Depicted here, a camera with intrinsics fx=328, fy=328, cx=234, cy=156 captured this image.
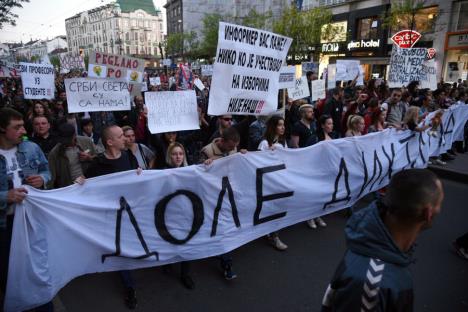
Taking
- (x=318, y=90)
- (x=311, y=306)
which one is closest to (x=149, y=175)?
(x=311, y=306)

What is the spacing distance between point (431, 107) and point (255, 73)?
6474mm

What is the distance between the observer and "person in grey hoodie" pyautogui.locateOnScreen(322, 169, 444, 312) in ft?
4.33

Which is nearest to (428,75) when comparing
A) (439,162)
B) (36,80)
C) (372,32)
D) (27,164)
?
(439,162)

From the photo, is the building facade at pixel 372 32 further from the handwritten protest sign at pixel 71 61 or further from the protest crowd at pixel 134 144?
the handwritten protest sign at pixel 71 61

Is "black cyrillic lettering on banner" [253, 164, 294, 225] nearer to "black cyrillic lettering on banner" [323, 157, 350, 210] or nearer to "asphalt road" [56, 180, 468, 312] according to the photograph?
"asphalt road" [56, 180, 468, 312]

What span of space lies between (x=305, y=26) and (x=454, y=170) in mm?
23950

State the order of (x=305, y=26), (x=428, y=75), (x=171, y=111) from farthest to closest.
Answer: (x=305, y=26) < (x=428, y=75) < (x=171, y=111)

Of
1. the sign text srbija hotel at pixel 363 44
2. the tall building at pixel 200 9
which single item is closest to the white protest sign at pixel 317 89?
the sign text srbija hotel at pixel 363 44

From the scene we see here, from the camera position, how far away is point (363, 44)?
28.3 metres

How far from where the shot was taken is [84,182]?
9.70ft

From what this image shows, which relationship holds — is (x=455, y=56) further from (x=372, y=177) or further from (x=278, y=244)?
(x=278, y=244)

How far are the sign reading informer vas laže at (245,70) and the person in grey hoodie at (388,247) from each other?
7.66 feet

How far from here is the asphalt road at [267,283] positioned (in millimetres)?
3168

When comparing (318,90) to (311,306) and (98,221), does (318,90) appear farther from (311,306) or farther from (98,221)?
(98,221)
